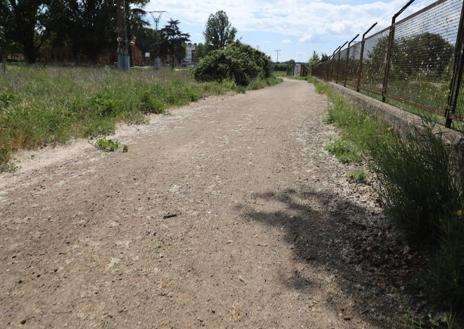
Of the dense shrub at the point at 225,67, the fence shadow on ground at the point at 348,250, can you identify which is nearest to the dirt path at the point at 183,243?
the fence shadow on ground at the point at 348,250

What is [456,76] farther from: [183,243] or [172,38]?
[172,38]

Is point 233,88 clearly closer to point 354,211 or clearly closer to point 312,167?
point 312,167

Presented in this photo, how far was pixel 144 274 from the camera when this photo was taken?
8.25 feet

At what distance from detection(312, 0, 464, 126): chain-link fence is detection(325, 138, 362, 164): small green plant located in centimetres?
98

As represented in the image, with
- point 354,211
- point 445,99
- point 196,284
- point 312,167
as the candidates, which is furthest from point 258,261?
point 445,99

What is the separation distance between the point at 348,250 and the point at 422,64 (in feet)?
11.3

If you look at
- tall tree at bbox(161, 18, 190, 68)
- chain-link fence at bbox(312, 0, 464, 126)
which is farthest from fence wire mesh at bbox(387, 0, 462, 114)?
tall tree at bbox(161, 18, 190, 68)

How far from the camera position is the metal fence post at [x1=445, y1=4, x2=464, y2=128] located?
3.80 m

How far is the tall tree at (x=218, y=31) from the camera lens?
3187 inches

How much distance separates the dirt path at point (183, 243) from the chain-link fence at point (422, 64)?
1371mm

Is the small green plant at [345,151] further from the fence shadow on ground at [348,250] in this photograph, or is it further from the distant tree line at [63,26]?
the distant tree line at [63,26]

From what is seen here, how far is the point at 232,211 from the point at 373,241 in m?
1.28

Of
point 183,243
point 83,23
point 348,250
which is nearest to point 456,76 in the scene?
point 348,250

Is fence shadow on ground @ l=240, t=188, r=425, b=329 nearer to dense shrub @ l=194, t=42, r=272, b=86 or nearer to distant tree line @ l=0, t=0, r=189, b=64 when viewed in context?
dense shrub @ l=194, t=42, r=272, b=86
